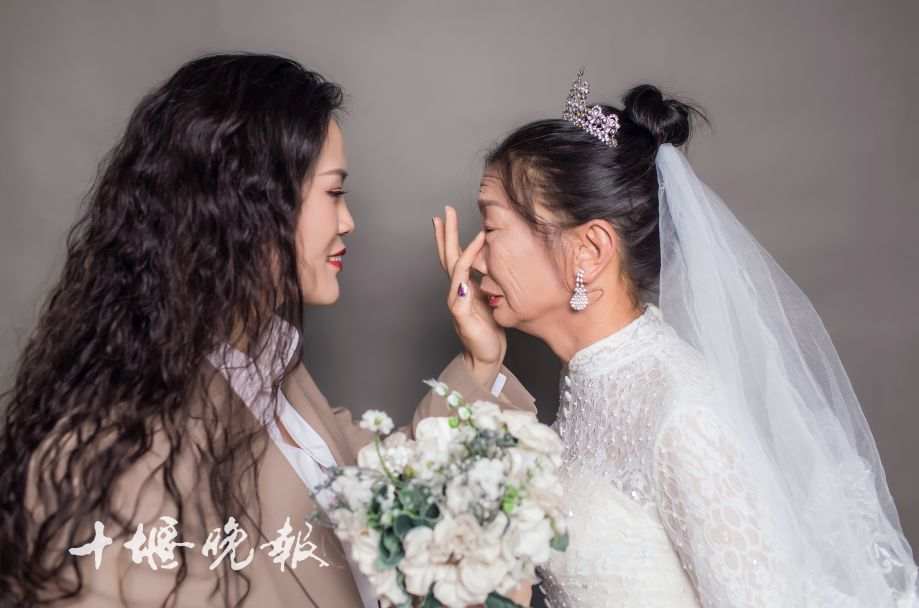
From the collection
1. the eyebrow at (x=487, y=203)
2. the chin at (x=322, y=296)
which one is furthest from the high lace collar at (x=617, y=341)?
the chin at (x=322, y=296)

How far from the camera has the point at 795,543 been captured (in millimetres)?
1644

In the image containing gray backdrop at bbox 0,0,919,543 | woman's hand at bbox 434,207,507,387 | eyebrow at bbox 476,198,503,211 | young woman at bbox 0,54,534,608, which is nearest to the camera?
young woman at bbox 0,54,534,608

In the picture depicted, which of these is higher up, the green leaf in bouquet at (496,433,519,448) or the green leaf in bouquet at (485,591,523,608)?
the green leaf in bouquet at (496,433,519,448)

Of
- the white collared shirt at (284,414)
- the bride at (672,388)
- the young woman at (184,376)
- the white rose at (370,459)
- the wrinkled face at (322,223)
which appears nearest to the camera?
the white rose at (370,459)

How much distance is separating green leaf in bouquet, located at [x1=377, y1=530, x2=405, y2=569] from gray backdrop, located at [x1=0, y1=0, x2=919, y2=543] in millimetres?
1578

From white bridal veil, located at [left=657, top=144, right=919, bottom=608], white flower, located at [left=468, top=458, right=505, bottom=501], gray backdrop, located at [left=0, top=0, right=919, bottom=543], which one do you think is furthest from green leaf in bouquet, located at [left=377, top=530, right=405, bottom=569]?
gray backdrop, located at [left=0, top=0, right=919, bottom=543]

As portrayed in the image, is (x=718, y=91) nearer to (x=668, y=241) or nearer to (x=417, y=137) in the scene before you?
(x=417, y=137)

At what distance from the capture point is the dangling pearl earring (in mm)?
1878

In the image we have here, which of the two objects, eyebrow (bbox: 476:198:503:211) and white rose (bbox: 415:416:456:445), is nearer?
white rose (bbox: 415:416:456:445)

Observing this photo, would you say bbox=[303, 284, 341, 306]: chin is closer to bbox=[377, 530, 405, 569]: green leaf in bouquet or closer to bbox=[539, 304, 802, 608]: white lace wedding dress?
bbox=[539, 304, 802, 608]: white lace wedding dress

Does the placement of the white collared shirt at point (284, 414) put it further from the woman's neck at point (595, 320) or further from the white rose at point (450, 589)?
the woman's neck at point (595, 320)

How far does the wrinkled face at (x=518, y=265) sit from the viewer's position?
1.92 m

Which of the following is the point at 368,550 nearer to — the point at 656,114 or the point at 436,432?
the point at 436,432

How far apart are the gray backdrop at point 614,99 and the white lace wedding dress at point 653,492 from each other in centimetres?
101
